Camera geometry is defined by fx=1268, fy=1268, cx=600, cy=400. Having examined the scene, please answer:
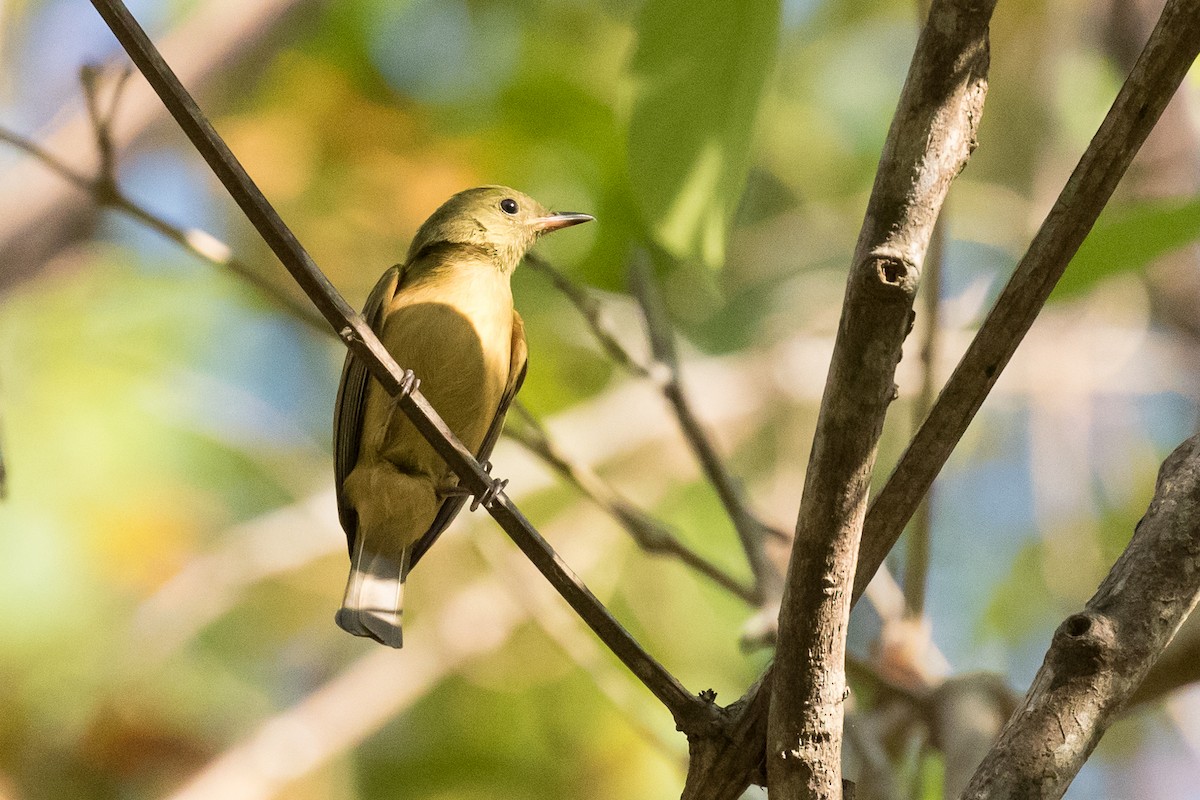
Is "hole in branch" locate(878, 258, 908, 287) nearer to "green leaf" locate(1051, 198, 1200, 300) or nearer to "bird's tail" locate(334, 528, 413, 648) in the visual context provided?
"green leaf" locate(1051, 198, 1200, 300)

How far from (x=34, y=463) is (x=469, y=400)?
270cm

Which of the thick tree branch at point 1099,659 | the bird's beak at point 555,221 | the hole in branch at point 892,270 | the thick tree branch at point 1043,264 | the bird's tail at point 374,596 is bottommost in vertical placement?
the thick tree branch at point 1099,659

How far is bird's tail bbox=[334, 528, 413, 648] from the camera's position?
355 centimetres

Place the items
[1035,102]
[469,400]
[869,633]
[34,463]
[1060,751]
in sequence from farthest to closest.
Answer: [1035,102], [34,463], [869,633], [469,400], [1060,751]

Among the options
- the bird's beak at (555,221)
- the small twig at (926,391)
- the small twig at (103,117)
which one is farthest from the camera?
the bird's beak at (555,221)

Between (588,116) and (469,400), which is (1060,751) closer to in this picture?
(469,400)

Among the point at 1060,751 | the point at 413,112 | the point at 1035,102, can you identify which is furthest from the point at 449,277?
the point at 1035,102

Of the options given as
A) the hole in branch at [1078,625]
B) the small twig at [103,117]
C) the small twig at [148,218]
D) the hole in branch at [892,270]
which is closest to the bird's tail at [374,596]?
the small twig at [148,218]

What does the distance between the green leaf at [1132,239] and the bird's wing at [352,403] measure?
6.63ft

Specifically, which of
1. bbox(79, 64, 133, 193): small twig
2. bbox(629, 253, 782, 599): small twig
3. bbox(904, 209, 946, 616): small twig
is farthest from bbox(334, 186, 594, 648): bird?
bbox(904, 209, 946, 616): small twig

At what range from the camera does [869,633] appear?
201 inches

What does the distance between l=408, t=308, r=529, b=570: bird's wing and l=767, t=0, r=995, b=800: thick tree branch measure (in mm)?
2326

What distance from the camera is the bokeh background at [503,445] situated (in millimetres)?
4852

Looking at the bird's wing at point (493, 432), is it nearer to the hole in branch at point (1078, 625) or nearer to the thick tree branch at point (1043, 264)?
the thick tree branch at point (1043, 264)
